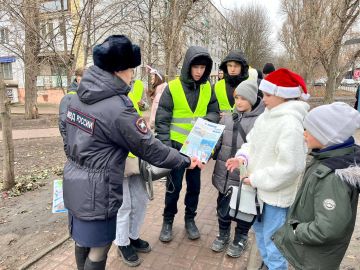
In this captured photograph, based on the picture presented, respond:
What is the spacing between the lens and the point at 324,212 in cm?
165

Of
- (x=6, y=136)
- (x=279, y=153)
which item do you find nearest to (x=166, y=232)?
(x=279, y=153)

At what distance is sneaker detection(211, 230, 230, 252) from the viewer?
10.6 feet

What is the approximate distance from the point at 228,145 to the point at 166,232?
1202 millimetres

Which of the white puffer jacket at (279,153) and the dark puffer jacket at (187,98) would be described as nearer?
the white puffer jacket at (279,153)

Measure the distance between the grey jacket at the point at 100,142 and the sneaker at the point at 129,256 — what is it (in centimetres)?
108

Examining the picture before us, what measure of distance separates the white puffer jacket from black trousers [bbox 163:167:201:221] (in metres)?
0.98

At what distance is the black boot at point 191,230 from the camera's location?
3.45 m


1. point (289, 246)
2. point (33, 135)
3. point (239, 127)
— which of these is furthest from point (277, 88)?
point (33, 135)

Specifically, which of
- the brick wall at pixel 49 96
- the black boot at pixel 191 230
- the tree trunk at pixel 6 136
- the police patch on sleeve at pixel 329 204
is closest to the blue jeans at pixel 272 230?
the police patch on sleeve at pixel 329 204

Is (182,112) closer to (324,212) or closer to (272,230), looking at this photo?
(272,230)

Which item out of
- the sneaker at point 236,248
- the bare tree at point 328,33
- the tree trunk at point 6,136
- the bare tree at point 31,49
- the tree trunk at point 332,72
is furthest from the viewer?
the tree trunk at point 332,72

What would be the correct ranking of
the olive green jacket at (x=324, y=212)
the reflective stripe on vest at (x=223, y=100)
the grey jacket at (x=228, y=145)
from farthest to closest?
the reflective stripe on vest at (x=223, y=100)
the grey jacket at (x=228, y=145)
the olive green jacket at (x=324, y=212)

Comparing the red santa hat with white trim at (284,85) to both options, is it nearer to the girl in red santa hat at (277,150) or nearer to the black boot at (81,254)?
the girl in red santa hat at (277,150)

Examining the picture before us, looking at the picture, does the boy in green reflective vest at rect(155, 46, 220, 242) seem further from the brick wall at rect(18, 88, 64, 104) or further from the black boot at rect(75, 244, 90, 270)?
the brick wall at rect(18, 88, 64, 104)
